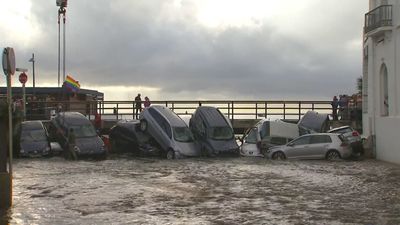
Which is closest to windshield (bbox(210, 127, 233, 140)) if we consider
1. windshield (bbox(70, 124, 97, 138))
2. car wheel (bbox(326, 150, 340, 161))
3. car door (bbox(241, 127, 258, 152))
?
car door (bbox(241, 127, 258, 152))

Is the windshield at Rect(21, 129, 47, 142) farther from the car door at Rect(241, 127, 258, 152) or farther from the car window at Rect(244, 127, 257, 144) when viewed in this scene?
the car window at Rect(244, 127, 257, 144)

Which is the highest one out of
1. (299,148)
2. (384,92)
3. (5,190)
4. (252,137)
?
(384,92)

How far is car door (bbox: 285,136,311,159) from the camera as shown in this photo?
91.6ft

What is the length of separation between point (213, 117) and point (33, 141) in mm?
9031

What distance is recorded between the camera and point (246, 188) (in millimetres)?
17438

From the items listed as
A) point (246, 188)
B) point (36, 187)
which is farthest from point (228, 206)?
point (36, 187)

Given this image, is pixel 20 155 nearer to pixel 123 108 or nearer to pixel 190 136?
pixel 190 136

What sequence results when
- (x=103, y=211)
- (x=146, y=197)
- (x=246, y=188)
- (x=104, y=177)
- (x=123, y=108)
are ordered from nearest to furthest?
1. (x=103, y=211)
2. (x=146, y=197)
3. (x=246, y=188)
4. (x=104, y=177)
5. (x=123, y=108)

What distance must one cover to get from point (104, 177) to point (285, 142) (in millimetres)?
12533

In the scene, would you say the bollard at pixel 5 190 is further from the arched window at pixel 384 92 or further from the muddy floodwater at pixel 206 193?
the arched window at pixel 384 92

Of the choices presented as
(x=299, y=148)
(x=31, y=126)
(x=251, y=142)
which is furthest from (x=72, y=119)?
(x=299, y=148)

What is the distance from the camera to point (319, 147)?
2767 cm

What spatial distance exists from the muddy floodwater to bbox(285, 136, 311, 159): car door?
5.81 feet

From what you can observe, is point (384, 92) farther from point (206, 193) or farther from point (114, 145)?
point (206, 193)
